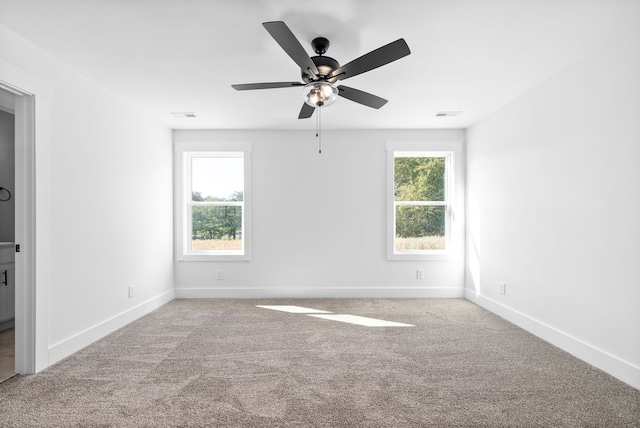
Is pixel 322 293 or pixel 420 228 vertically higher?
pixel 420 228

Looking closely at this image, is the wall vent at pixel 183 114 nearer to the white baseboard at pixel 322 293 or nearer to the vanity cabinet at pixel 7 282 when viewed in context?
the vanity cabinet at pixel 7 282

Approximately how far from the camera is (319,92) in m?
2.53

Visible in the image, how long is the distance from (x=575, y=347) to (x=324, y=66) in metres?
3.04

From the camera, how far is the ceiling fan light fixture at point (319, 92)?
251cm

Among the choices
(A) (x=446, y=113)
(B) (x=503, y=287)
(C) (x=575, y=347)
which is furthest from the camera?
(A) (x=446, y=113)

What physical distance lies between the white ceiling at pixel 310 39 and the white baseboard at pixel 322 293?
2.62m

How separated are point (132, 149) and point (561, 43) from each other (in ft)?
13.7

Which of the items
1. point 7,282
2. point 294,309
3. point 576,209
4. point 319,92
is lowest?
point 294,309

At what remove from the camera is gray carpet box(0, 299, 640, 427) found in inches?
79.2

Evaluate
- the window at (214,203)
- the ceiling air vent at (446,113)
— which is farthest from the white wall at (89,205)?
the ceiling air vent at (446,113)

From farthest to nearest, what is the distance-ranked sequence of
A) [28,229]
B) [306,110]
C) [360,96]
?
[306,110], [360,96], [28,229]

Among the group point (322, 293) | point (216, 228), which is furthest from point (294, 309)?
point (216, 228)

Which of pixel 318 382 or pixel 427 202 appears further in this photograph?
pixel 427 202

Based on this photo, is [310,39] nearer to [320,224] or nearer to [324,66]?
[324,66]
